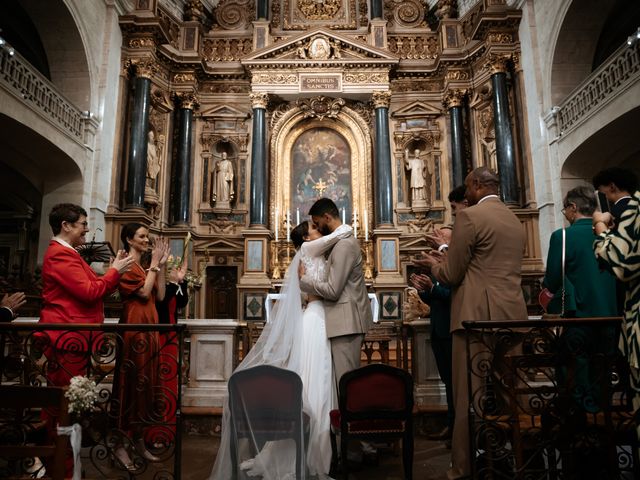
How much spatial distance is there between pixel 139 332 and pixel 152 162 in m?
8.69

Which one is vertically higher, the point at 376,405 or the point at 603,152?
the point at 603,152

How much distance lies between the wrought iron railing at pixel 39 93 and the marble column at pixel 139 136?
3.80 ft

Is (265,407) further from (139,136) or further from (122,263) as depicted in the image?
(139,136)

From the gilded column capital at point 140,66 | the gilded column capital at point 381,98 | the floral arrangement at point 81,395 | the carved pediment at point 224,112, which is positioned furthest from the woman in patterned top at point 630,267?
the carved pediment at point 224,112

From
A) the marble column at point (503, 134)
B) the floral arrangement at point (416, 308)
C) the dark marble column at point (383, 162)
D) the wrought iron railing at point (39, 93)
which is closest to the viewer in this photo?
the wrought iron railing at point (39, 93)

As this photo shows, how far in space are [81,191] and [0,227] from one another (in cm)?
432

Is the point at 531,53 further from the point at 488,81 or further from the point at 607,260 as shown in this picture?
the point at 607,260

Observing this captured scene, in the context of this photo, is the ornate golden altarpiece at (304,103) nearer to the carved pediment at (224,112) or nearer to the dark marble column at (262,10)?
the carved pediment at (224,112)

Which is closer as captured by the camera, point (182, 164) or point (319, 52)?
point (182, 164)

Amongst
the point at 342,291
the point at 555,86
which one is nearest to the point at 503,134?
the point at 555,86

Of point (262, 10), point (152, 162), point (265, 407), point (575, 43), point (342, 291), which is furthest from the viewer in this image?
point (262, 10)

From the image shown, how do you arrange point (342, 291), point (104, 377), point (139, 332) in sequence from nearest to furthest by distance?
point (104, 377) → point (342, 291) → point (139, 332)

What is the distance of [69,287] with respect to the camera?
3.30 m

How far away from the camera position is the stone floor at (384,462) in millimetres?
3410
